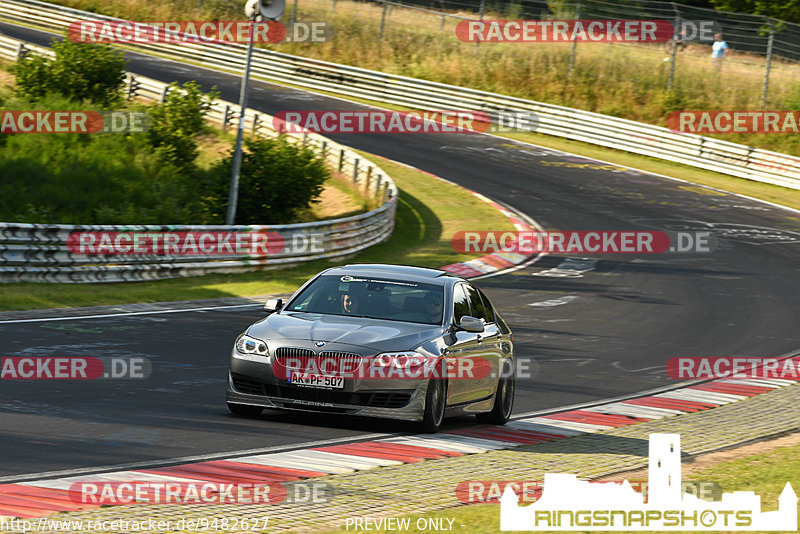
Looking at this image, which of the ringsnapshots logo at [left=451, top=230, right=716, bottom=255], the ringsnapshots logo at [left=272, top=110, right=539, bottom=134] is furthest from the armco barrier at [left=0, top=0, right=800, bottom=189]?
the ringsnapshots logo at [left=451, top=230, right=716, bottom=255]

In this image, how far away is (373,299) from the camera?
34.2ft

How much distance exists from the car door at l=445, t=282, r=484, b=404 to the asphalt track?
2.05ft

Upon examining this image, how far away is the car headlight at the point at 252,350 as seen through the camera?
956 cm

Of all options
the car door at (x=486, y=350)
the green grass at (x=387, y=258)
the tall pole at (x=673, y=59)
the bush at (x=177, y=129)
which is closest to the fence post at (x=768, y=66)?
the tall pole at (x=673, y=59)

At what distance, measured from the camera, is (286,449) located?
28.7ft

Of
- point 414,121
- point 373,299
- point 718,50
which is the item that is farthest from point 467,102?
point 373,299

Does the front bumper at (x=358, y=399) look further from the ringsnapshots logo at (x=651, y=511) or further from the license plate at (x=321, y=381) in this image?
the ringsnapshots logo at (x=651, y=511)

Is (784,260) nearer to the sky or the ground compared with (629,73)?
nearer to the ground

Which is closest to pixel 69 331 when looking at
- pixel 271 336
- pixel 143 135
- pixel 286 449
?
pixel 271 336

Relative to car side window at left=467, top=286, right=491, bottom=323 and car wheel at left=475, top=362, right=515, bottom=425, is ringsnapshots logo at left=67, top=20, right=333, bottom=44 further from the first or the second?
car wheel at left=475, top=362, right=515, bottom=425

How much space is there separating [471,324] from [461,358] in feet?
1.23

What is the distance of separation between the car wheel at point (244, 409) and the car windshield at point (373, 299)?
1.05 m

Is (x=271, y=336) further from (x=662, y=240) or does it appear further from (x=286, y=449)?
(x=662, y=240)

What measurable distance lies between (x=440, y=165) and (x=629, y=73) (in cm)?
1238
